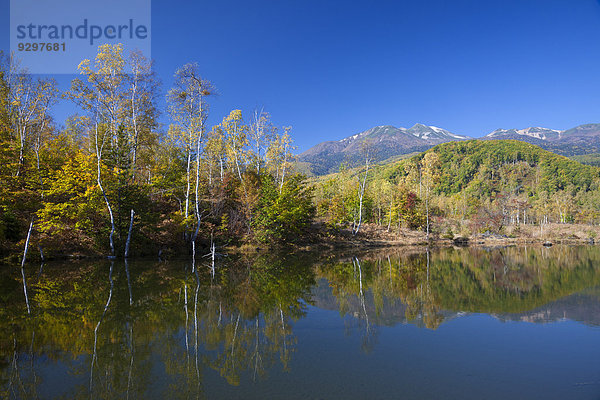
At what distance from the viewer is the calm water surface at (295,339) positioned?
A: 16.0ft

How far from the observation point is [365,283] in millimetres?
14000

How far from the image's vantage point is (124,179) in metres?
21.4

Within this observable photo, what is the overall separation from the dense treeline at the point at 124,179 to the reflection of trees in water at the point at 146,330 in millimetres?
7333

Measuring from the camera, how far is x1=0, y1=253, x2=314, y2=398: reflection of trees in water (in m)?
5.17

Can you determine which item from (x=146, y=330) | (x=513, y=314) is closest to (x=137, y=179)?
(x=146, y=330)

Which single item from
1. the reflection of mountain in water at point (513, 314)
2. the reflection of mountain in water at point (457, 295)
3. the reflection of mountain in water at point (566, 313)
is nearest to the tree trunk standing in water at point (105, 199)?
the reflection of mountain in water at point (457, 295)

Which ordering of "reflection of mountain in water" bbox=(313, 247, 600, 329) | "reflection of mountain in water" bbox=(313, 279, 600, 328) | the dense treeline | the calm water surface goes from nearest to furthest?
the calm water surface < "reflection of mountain in water" bbox=(313, 279, 600, 328) < "reflection of mountain in water" bbox=(313, 247, 600, 329) < the dense treeline

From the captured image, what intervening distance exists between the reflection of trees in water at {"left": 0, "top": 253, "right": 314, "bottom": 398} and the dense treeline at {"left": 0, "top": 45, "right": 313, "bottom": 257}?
733 centimetres

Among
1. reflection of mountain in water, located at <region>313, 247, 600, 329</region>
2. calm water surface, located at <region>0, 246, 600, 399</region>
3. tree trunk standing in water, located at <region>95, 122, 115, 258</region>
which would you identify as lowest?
reflection of mountain in water, located at <region>313, 247, 600, 329</region>

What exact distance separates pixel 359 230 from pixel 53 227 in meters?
30.2

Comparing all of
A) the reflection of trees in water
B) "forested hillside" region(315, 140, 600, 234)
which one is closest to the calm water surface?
the reflection of trees in water

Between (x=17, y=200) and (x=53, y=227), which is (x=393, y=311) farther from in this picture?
(x=17, y=200)

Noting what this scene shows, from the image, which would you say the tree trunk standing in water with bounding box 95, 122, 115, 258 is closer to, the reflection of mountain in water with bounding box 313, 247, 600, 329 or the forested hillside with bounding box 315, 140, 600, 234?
the reflection of mountain in water with bounding box 313, 247, 600, 329

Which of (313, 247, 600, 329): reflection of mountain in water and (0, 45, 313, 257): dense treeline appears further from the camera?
(0, 45, 313, 257): dense treeline
